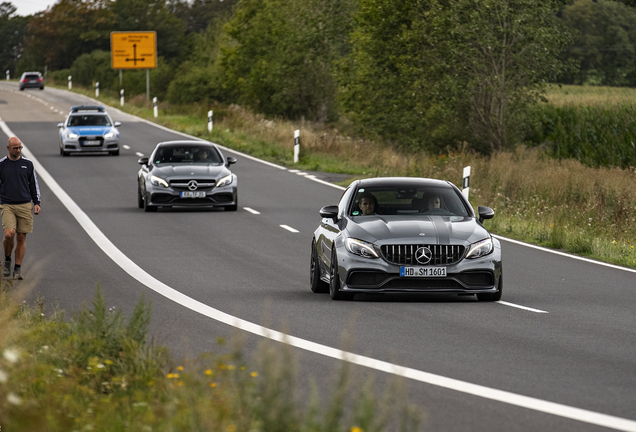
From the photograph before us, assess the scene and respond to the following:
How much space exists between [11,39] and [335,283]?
167738mm

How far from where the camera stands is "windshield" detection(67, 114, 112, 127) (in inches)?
1560

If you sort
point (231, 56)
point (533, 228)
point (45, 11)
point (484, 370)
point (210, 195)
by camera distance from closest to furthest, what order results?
point (484, 370), point (533, 228), point (210, 195), point (231, 56), point (45, 11)

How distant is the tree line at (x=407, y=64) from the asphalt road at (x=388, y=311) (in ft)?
43.7

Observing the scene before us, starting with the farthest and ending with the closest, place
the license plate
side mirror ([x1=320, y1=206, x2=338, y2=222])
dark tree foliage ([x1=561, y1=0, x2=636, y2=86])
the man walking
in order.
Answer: dark tree foliage ([x1=561, y1=0, x2=636, y2=86]) → the license plate → the man walking → side mirror ([x1=320, y1=206, x2=338, y2=222])

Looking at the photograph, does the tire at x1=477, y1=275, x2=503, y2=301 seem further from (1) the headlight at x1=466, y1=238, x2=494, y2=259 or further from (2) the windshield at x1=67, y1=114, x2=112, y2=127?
(2) the windshield at x1=67, y1=114, x2=112, y2=127

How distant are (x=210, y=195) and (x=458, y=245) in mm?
12503

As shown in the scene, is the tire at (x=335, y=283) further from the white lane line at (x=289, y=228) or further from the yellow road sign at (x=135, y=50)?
the yellow road sign at (x=135, y=50)

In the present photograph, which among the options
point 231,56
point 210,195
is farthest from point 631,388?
point 231,56

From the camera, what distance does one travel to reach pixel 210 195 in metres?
23.7

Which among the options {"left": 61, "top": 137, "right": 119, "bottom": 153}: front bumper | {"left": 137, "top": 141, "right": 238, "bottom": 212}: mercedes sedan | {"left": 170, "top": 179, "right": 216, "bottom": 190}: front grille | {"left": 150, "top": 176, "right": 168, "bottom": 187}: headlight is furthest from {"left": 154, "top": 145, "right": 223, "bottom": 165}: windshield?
{"left": 61, "top": 137, "right": 119, "bottom": 153}: front bumper

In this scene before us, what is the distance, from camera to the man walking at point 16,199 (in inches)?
564

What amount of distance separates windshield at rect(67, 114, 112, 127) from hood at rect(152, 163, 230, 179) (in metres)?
16.7

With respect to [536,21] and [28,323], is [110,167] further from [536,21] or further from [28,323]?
[28,323]

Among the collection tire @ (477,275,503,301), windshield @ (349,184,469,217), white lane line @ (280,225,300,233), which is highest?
windshield @ (349,184,469,217)
